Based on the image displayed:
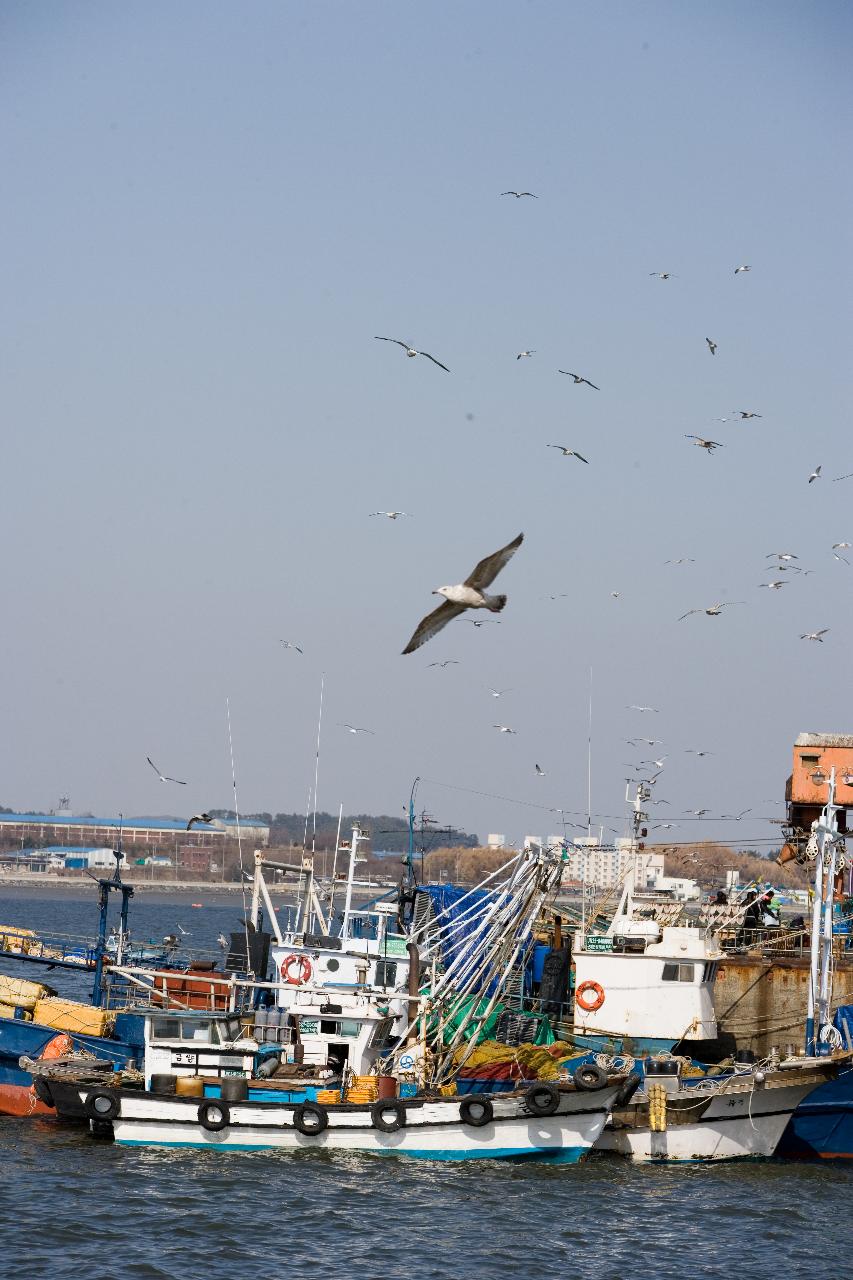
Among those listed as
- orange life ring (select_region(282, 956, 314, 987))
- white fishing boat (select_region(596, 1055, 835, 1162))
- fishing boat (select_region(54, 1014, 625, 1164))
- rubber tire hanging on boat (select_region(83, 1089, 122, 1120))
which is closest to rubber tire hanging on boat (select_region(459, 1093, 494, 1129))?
fishing boat (select_region(54, 1014, 625, 1164))

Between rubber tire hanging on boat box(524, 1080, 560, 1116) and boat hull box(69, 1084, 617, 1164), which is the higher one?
rubber tire hanging on boat box(524, 1080, 560, 1116)

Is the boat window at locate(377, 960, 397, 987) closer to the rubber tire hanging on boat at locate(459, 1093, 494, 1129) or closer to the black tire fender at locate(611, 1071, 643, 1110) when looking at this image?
the rubber tire hanging on boat at locate(459, 1093, 494, 1129)

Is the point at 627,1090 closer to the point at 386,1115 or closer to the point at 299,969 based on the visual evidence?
the point at 386,1115

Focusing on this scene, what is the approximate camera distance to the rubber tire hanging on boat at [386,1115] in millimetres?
27344

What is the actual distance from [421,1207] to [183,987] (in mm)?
10558

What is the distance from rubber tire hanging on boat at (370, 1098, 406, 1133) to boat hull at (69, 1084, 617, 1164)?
0.26 ft

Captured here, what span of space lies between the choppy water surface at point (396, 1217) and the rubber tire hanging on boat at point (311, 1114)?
48cm

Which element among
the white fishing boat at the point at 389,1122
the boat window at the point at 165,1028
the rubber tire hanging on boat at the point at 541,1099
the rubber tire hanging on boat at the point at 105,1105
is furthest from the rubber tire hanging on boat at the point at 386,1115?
the rubber tire hanging on boat at the point at 105,1105

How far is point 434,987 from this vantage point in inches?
1194

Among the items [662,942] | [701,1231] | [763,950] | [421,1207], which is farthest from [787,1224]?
[763,950]

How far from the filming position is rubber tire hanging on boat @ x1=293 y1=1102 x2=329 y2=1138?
27.3 meters

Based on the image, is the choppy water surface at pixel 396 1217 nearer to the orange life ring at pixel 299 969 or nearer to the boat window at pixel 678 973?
the orange life ring at pixel 299 969

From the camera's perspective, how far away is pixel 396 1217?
24328mm

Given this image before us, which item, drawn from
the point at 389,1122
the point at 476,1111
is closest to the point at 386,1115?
the point at 389,1122
